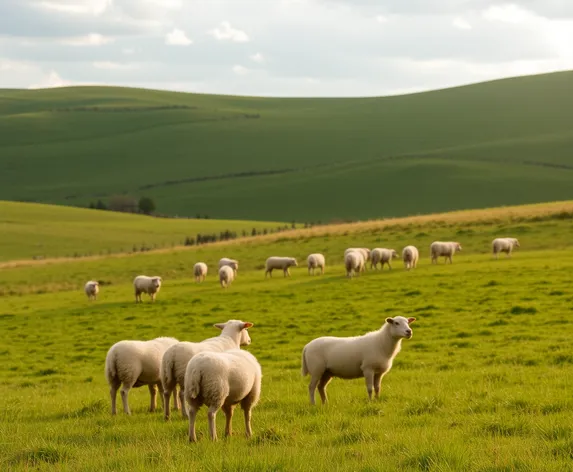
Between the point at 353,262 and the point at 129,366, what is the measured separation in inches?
902

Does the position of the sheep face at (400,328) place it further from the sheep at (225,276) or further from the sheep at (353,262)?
the sheep at (225,276)

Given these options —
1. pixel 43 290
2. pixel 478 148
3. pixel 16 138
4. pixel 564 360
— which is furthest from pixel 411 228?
pixel 16 138

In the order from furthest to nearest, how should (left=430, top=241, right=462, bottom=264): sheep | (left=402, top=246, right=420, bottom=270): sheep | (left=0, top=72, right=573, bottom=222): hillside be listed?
1. (left=0, top=72, right=573, bottom=222): hillside
2. (left=430, top=241, right=462, bottom=264): sheep
3. (left=402, top=246, right=420, bottom=270): sheep

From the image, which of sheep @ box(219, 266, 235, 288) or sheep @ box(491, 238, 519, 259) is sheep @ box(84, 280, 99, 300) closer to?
sheep @ box(219, 266, 235, 288)

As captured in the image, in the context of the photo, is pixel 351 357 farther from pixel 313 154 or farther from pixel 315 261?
pixel 313 154

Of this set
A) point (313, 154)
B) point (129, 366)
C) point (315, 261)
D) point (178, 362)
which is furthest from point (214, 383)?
point (313, 154)

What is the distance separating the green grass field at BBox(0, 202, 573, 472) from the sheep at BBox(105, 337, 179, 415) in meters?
0.45

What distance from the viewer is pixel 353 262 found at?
35.2 m

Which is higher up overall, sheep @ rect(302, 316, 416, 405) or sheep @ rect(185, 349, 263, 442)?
sheep @ rect(185, 349, 263, 442)

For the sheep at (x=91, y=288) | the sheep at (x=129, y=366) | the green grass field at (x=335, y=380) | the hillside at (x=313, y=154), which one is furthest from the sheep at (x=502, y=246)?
the hillside at (x=313, y=154)

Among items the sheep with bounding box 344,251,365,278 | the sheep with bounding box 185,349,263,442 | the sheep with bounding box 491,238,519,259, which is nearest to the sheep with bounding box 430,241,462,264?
the sheep with bounding box 491,238,519,259

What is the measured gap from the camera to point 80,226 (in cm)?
7875

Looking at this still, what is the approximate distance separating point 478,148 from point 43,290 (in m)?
97.8

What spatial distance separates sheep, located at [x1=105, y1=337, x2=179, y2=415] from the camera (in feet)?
42.4
